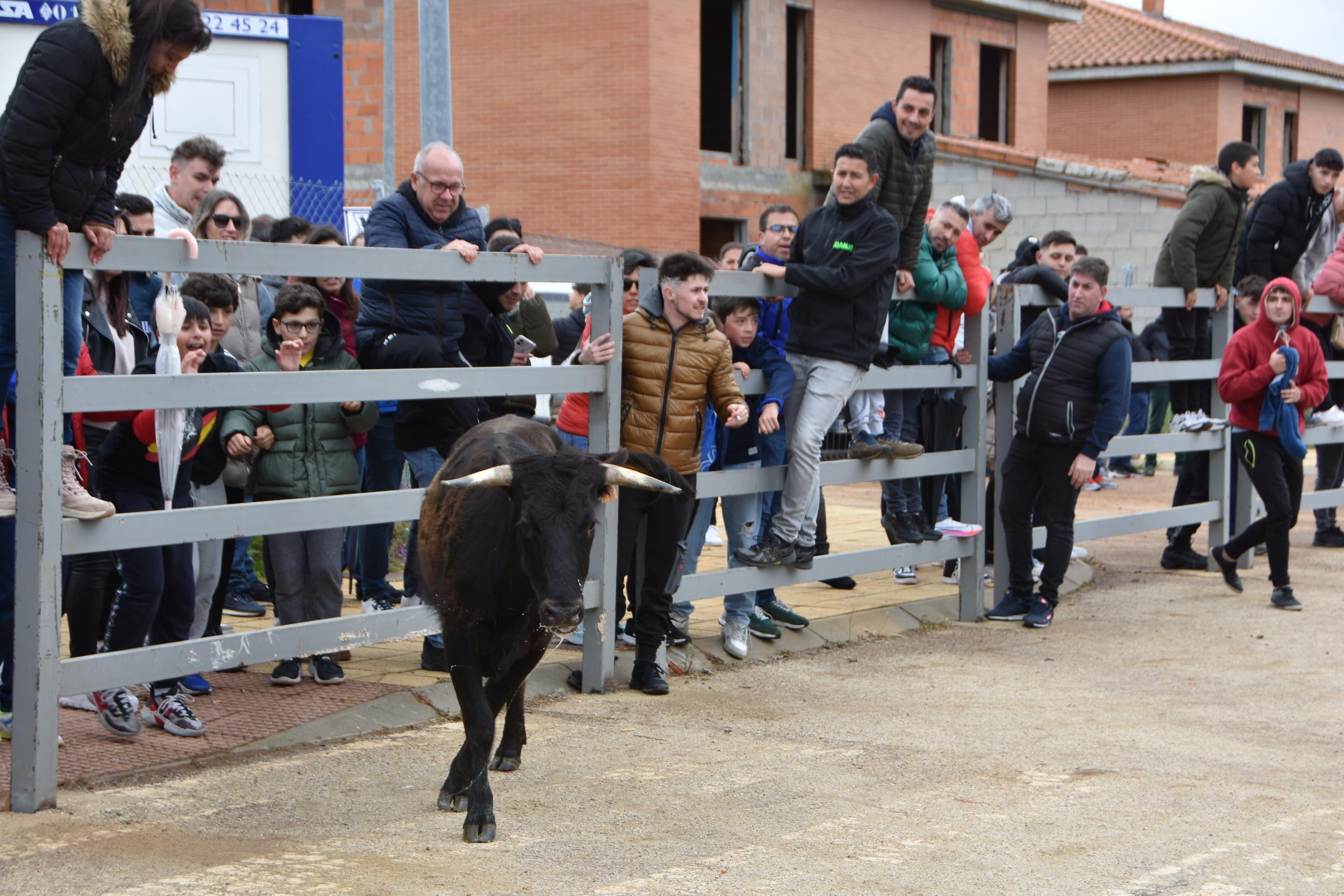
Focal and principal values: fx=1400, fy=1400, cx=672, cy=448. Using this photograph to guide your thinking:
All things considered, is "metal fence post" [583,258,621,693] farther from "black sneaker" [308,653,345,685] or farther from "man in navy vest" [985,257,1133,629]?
"man in navy vest" [985,257,1133,629]

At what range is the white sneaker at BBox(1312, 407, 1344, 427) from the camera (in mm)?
11117

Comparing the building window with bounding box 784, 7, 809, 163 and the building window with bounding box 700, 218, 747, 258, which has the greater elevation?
the building window with bounding box 784, 7, 809, 163

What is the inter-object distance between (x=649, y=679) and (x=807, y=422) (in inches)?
65.2

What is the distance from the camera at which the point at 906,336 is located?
8.36 metres

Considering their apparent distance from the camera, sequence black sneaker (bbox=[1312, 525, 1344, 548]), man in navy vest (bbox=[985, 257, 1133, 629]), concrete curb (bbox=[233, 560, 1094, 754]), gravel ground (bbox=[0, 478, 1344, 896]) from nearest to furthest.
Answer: gravel ground (bbox=[0, 478, 1344, 896]), concrete curb (bbox=[233, 560, 1094, 754]), man in navy vest (bbox=[985, 257, 1133, 629]), black sneaker (bbox=[1312, 525, 1344, 548])

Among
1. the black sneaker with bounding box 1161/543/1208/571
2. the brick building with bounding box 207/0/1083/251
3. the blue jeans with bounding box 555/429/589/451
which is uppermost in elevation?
the brick building with bounding box 207/0/1083/251

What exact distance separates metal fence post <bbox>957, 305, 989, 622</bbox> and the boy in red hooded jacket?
6.53ft

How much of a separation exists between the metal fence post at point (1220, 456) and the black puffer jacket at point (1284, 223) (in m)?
0.62

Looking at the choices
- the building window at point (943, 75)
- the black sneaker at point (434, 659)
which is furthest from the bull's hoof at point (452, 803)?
the building window at point (943, 75)

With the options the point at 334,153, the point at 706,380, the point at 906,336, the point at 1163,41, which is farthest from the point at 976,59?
the point at 706,380

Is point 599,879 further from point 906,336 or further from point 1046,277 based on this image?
point 1046,277

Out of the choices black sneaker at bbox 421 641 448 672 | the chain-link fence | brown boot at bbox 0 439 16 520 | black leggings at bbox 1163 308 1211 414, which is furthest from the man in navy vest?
brown boot at bbox 0 439 16 520

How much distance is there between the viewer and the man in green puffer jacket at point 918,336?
8156 mm

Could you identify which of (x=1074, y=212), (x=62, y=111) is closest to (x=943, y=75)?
(x=1074, y=212)
